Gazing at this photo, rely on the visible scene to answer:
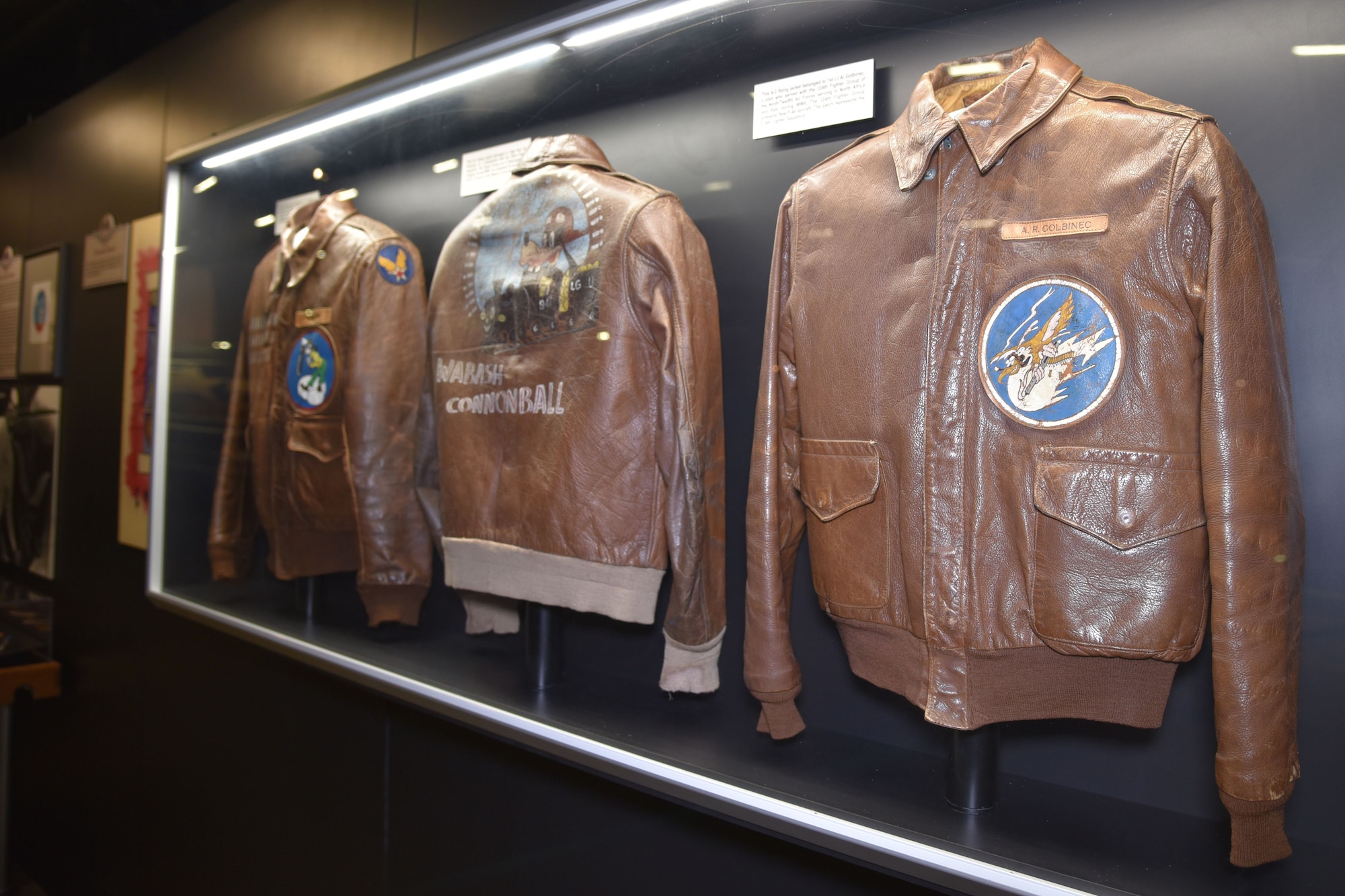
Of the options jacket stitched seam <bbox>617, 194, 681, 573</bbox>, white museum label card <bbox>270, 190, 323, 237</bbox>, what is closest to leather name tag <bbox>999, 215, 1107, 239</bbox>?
jacket stitched seam <bbox>617, 194, 681, 573</bbox>

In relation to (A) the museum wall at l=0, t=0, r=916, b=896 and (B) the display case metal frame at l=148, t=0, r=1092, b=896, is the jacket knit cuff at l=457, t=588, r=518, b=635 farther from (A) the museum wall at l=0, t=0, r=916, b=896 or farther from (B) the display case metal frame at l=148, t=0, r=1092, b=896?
(A) the museum wall at l=0, t=0, r=916, b=896

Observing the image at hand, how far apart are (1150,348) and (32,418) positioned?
15.1 ft

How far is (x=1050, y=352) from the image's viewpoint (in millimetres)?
1203

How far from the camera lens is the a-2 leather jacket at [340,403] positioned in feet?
7.16

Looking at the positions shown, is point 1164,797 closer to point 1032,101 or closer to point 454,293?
point 1032,101

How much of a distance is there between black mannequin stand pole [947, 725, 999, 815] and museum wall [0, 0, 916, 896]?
33 cm

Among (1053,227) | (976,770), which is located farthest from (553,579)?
(1053,227)

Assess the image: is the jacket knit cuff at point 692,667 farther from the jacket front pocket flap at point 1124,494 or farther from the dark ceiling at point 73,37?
the dark ceiling at point 73,37

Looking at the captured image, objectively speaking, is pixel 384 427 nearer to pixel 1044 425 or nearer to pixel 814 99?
pixel 814 99

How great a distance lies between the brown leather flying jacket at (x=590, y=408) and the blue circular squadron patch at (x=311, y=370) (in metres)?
0.53

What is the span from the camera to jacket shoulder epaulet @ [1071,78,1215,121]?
3.76ft

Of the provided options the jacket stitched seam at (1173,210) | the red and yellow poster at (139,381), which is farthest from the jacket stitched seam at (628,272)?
the red and yellow poster at (139,381)

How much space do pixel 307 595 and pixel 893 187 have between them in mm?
1928

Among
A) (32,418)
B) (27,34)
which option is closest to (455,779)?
(32,418)
